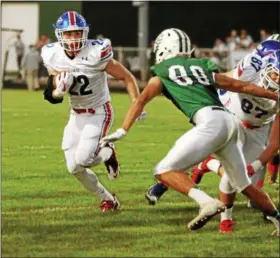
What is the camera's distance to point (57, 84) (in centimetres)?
830

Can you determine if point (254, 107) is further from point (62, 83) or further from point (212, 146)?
point (62, 83)

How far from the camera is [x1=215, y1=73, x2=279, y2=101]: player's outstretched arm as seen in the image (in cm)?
746

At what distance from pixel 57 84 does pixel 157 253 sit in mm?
1977

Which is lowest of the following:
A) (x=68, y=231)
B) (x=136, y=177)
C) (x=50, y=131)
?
(x=50, y=131)

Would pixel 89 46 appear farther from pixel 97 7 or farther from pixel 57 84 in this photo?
pixel 97 7

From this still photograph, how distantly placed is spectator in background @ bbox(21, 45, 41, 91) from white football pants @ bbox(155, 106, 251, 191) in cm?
2187

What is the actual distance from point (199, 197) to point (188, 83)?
857 mm

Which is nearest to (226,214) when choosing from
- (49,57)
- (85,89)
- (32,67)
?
(85,89)

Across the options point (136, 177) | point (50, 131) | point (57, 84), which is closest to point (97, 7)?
point (50, 131)

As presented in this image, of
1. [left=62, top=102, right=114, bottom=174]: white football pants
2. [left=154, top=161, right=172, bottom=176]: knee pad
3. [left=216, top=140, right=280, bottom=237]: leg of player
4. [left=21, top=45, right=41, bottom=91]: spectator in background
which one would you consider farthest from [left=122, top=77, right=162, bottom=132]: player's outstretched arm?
[left=21, top=45, right=41, bottom=91]: spectator in background

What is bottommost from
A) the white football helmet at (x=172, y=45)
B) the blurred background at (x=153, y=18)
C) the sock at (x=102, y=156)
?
the blurred background at (x=153, y=18)

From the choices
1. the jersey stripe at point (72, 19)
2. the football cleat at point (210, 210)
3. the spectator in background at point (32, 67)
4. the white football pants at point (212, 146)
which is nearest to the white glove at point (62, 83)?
the jersey stripe at point (72, 19)

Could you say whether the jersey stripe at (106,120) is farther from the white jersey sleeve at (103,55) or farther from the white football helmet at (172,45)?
the white football helmet at (172,45)

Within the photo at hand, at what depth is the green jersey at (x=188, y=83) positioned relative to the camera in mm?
7418
